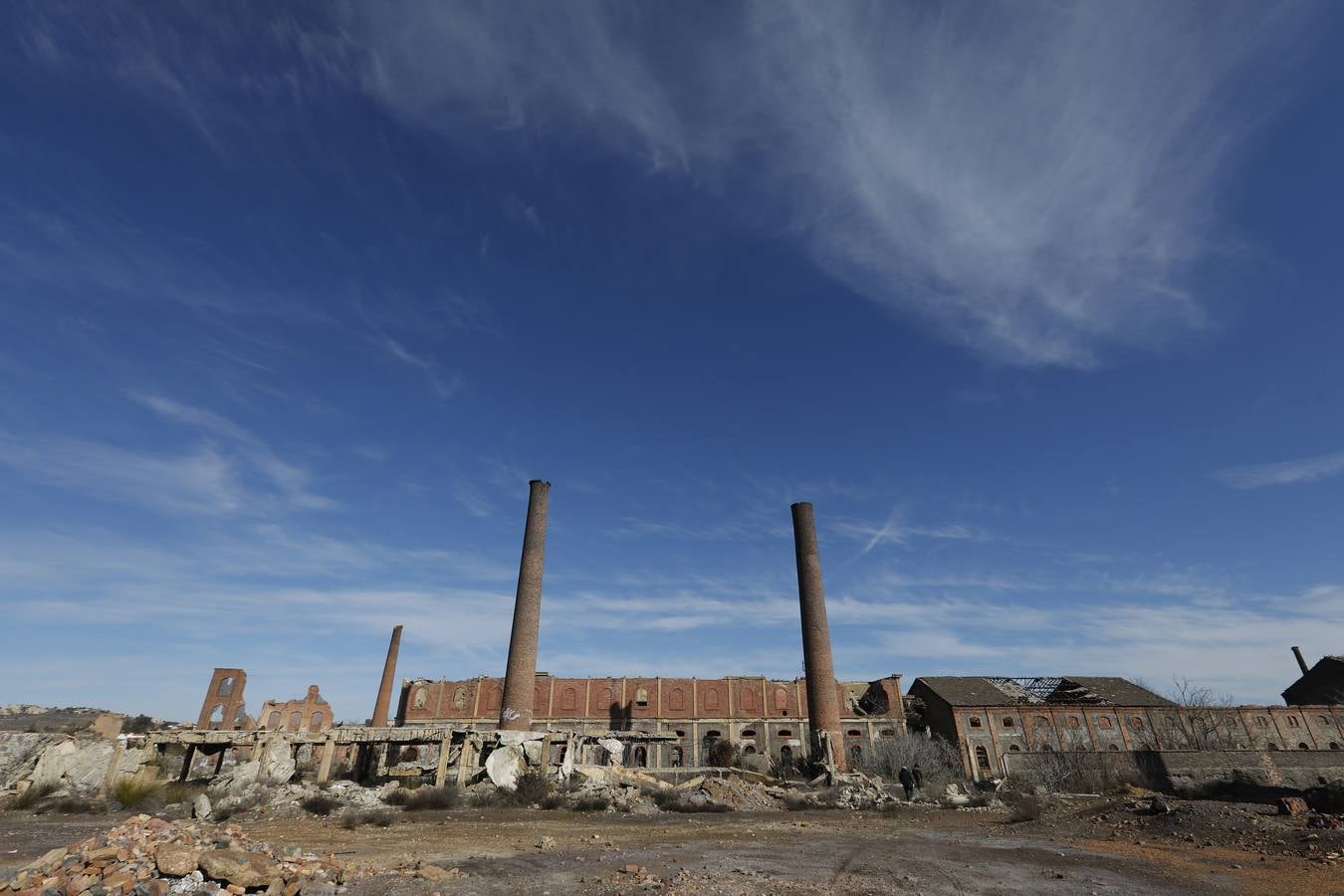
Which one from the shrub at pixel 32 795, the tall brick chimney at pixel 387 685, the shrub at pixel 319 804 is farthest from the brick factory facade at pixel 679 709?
the shrub at pixel 319 804

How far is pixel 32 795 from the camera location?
18.7 m

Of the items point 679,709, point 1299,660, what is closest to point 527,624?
point 679,709

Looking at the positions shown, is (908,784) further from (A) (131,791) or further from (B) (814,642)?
(A) (131,791)

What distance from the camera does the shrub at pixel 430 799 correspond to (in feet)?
60.2

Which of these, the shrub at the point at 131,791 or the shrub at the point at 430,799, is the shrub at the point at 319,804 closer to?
the shrub at the point at 430,799

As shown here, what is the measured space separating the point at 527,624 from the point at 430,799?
39.5 ft

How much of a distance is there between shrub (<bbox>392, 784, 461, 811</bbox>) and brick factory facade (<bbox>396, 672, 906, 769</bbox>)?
22.4 m

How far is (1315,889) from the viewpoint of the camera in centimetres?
835

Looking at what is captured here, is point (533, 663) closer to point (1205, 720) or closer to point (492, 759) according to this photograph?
point (492, 759)

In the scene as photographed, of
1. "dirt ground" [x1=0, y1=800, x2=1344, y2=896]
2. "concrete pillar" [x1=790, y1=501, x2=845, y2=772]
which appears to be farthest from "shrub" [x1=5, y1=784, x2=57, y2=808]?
"concrete pillar" [x1=790, y1=501, x2=845, y2=772]

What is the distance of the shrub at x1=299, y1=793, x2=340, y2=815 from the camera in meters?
16.6

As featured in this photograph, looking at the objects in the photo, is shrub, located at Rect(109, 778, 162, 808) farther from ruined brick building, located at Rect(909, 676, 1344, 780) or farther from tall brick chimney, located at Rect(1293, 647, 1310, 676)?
tall brick chimney, located at Rect(1293, 647, 1310, 676)

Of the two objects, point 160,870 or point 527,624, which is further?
point 527,624

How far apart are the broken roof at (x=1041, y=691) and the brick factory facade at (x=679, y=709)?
3478 mm
